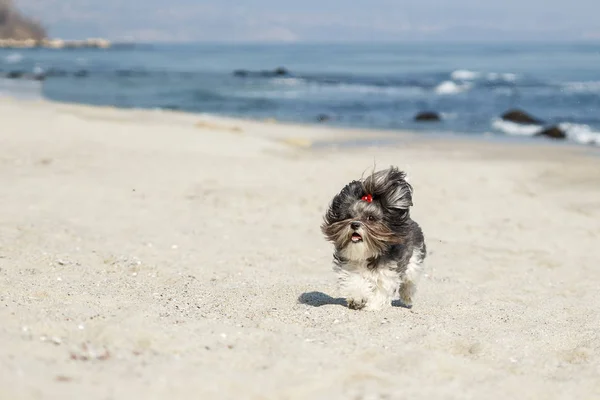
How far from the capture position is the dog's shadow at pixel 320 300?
6.82 m

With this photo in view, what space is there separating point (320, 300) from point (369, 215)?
4.09ft

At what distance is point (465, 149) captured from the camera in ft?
62.1

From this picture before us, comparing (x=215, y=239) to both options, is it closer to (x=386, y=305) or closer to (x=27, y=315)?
(x=386, y=305)

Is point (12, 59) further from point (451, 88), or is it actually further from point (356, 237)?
point (356, 237)

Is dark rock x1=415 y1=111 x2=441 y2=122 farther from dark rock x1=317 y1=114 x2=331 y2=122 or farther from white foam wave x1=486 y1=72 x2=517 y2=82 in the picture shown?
white foam wave x1=486 y1=72 x2=517 y2=82

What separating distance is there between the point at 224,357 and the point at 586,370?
7.64ft

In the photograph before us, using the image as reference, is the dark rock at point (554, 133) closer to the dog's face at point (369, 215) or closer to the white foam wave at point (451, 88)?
the white foam wave at point (451, 88)

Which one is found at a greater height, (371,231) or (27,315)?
(371,231)

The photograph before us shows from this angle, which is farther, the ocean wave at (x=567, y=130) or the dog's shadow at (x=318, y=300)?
the ocean wave at (x=567, y=130)

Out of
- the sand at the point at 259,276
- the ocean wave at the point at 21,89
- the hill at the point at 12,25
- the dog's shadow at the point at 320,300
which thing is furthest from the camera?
the hill at the point at 12,25

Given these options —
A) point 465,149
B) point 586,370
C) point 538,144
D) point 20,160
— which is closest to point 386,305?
point 586,370

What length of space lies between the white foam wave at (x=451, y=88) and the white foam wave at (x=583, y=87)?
5.02m

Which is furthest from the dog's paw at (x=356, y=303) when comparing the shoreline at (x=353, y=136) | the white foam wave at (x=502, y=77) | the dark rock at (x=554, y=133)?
the white foam wave at (x=502, y=77)

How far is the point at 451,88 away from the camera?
41.4 metres
